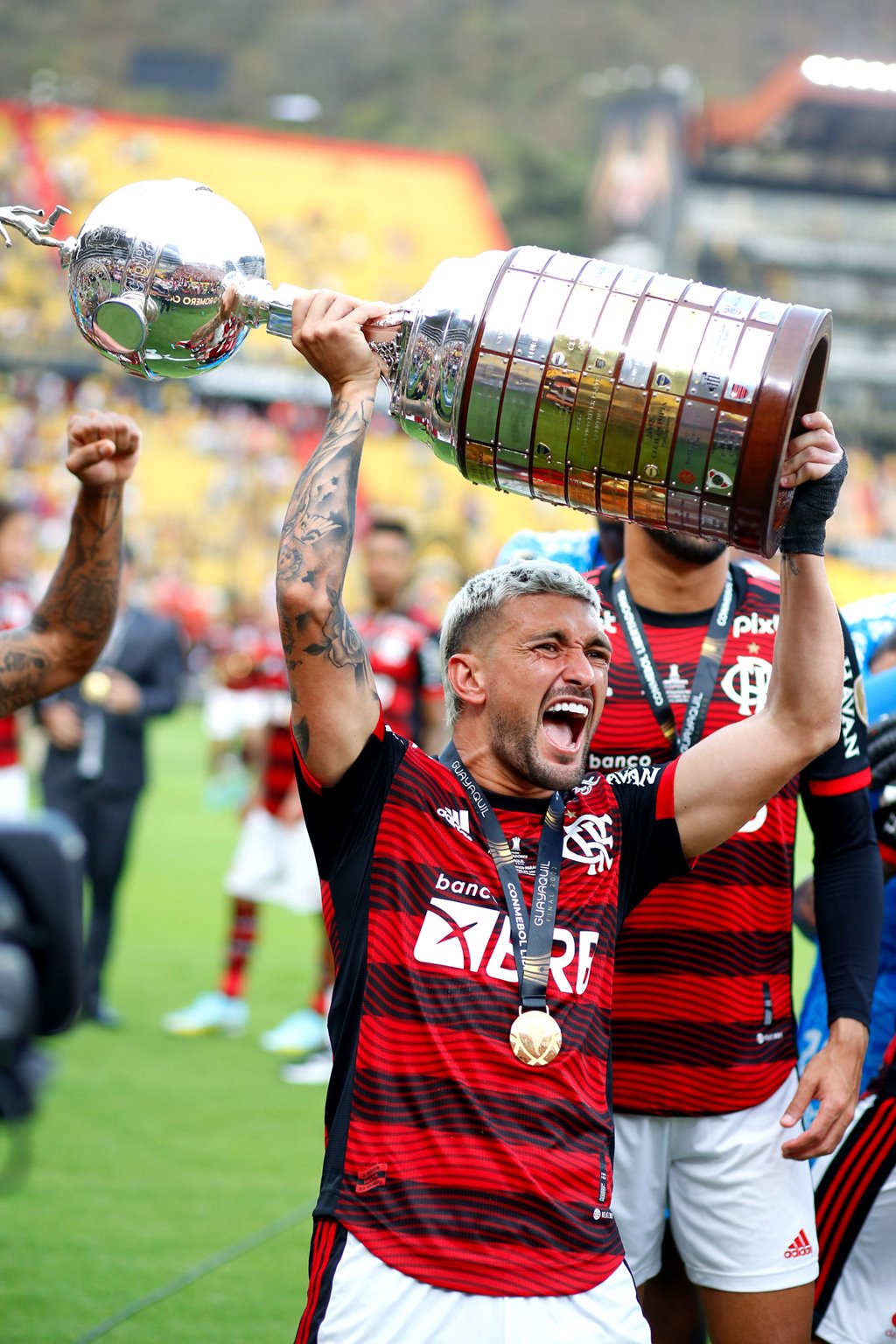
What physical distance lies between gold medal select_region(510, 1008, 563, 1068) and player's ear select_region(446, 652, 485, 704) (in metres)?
0.57

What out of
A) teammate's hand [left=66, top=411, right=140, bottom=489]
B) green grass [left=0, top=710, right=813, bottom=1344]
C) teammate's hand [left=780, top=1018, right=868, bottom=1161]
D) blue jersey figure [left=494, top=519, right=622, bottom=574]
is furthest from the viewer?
green grass [left=0, top=710, right=813, bottom=1344]

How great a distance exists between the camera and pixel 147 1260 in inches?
171

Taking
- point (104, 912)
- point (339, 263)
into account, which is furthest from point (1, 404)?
point (104, 912)

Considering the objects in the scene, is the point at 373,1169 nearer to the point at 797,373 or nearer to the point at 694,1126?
the point at 694,1126

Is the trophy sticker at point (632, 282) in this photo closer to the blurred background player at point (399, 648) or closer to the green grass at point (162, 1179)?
the green grass at point (162, 1179)

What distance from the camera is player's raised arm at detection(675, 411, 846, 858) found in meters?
2.49

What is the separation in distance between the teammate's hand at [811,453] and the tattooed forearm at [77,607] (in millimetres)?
1490

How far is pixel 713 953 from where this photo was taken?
282 centimetres

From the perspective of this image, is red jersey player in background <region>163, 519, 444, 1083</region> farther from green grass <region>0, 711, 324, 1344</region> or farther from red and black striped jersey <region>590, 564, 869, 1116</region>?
red and black striped jersey <region>590, 564, 869, 1116</region>

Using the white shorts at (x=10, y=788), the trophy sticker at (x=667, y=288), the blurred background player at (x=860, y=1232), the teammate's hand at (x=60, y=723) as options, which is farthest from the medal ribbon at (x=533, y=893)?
the teammate's hand at (x=60, y=723)

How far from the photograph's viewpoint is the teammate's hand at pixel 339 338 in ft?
7.60

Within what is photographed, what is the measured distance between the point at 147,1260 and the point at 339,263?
45.1 metres

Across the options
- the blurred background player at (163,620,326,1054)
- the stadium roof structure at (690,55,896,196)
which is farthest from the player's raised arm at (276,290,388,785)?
the stadium roof structure at (690,55,896,196)

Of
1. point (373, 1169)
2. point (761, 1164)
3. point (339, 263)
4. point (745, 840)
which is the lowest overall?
point (761, 1164)
